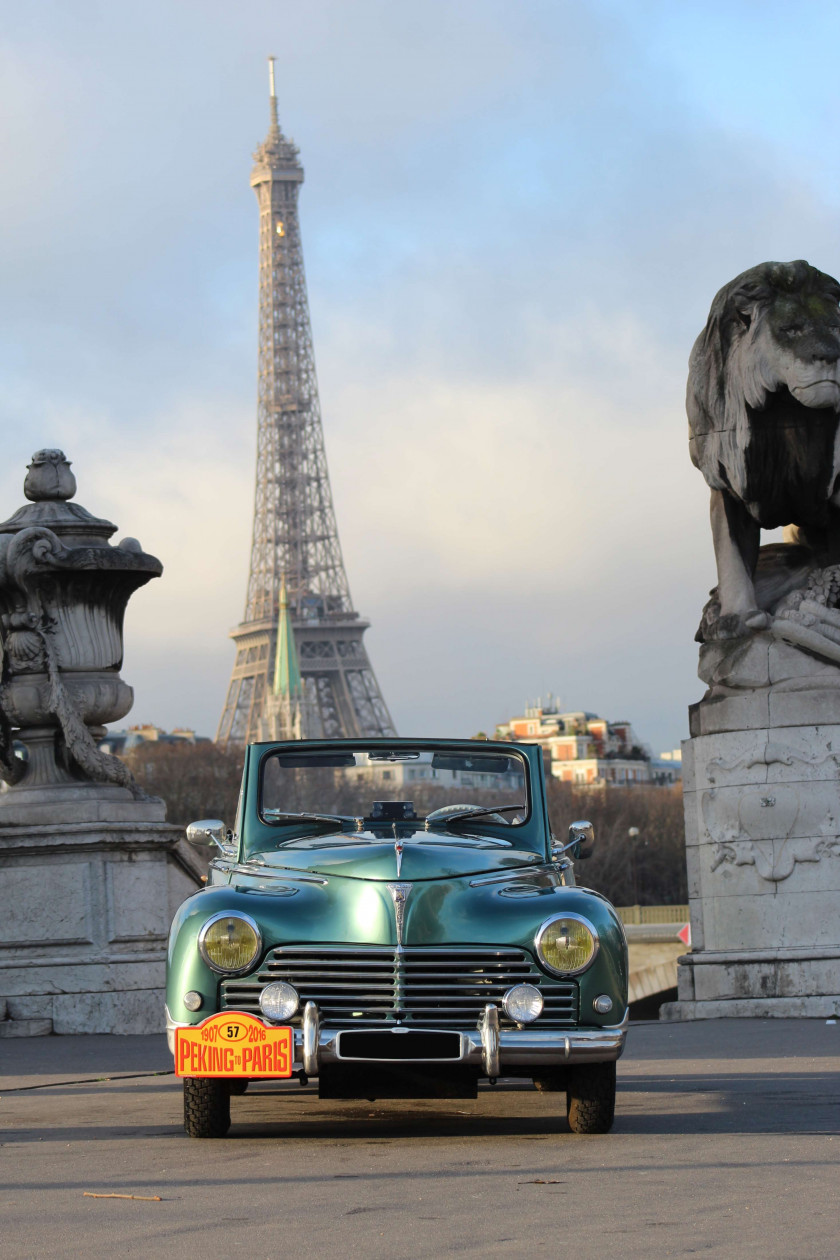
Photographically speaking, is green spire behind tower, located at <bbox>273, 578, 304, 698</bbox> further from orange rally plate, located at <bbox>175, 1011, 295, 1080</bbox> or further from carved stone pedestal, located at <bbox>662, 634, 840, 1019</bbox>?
orange rally plate, located at <bbox>175, 1011, 295, 1080</bbox>

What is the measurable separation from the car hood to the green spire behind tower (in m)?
118

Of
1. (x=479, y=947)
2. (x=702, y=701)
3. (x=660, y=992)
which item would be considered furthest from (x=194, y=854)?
(x=660, y=992)

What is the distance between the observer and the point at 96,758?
14.2 m

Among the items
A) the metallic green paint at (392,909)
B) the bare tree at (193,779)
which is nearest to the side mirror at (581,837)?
the metallic green paint at (392,909)

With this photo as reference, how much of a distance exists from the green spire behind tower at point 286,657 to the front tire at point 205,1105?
119 meters

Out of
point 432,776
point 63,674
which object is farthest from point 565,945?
point 63,674

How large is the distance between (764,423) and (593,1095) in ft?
25.1

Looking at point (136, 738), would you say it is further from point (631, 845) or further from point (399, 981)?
point (399, 981)

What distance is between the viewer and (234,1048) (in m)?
6.92

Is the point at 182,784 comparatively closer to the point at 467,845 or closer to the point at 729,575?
the point at 729,575

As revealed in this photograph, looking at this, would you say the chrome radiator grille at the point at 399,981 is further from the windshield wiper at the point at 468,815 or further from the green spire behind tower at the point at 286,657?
the green spire behind tower at the point at 286,657

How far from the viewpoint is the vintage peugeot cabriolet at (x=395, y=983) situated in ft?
22.6

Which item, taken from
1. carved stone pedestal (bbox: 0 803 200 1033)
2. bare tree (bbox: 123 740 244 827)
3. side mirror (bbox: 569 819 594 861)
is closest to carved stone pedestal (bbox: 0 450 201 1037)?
carved stone pedestal (bbox: 0 803 200 1033)

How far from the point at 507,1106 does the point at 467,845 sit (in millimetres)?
1437
